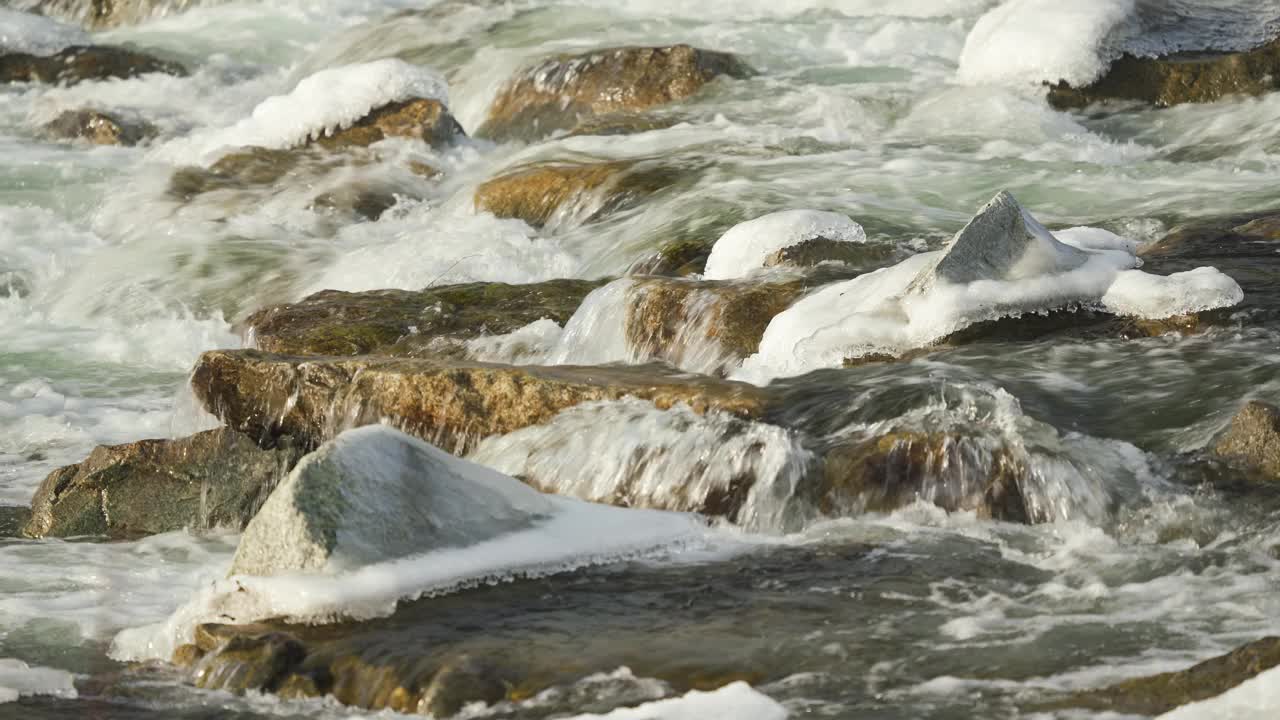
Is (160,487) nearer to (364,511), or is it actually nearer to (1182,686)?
(364,511)

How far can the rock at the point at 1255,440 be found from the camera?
5.69 meters

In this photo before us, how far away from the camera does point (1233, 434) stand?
5836mm

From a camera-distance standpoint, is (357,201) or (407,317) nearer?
(407,317)

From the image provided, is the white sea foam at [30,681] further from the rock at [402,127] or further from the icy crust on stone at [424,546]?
the rock at [402,127]

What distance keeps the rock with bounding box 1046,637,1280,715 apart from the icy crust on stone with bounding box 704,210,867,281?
457cm

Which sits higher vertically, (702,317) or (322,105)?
(702,317)

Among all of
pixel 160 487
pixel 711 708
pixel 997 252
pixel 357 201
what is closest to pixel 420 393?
pixel 160 487

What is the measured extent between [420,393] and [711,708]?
3.03 meters

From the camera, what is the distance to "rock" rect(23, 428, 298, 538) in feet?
22.6

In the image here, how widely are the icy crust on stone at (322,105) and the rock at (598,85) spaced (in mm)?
709

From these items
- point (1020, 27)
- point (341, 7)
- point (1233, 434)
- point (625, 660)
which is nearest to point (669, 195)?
point (1020, 27)

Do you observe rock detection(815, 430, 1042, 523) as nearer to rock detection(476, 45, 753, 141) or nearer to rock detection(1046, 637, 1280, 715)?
rock detection(1046, 637, 1280, 715)

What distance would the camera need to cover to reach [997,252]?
741 centimetres

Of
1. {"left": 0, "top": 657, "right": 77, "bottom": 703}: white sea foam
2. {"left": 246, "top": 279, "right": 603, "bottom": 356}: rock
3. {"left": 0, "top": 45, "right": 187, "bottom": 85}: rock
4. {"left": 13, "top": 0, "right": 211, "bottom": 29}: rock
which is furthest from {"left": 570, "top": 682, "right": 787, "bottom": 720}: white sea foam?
{"left": 13, "top": 0, "right": 211, "bottom": 29}: rock
